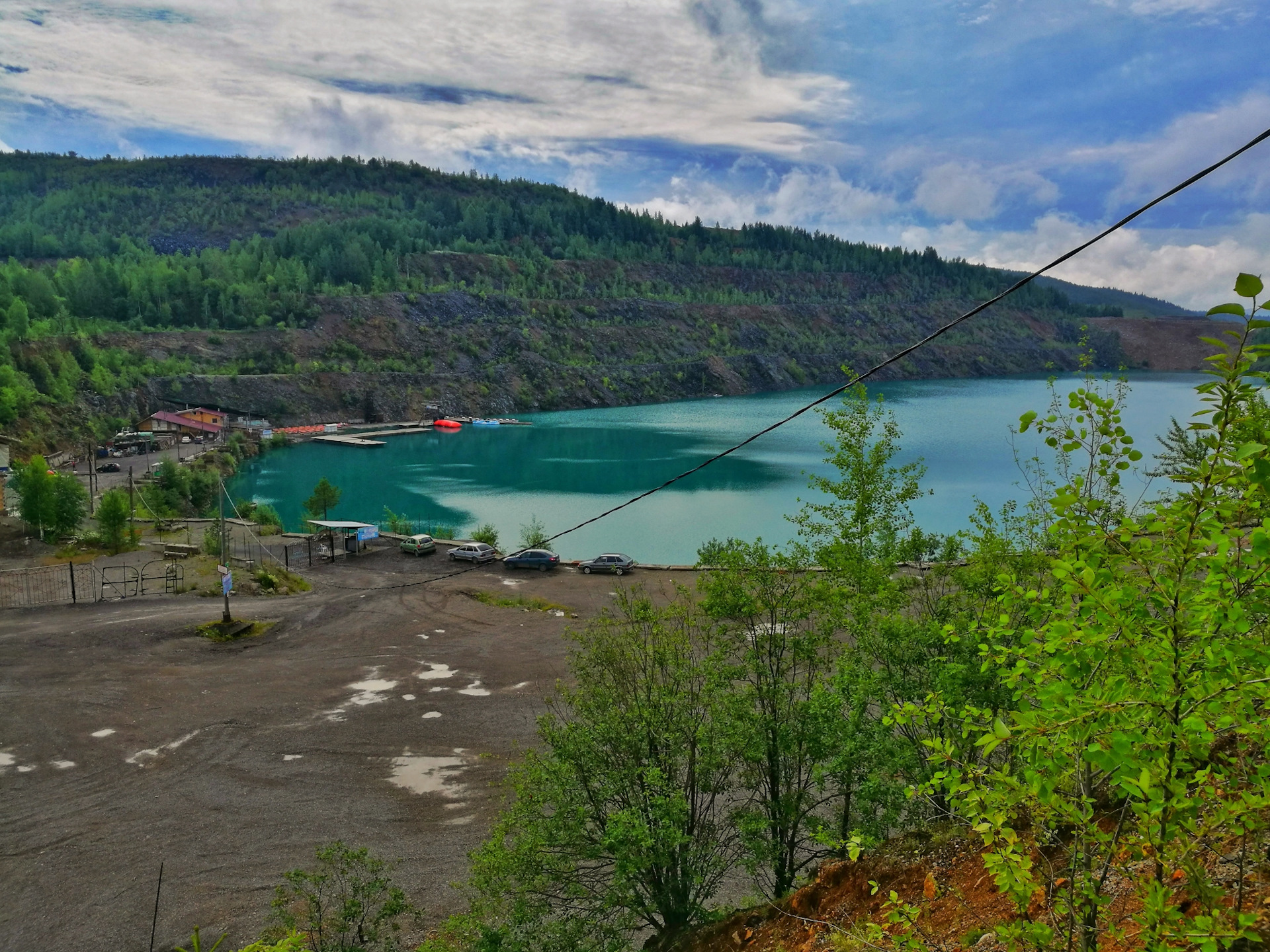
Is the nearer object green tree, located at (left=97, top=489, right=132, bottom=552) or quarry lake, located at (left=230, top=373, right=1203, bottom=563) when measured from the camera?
green tree, located at (left=97, top=489, right=132, bottom=552)

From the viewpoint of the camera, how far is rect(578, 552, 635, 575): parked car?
32688 millimetres

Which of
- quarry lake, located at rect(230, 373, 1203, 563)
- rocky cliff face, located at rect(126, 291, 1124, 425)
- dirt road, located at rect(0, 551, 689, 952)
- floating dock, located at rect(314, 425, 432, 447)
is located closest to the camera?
dirt road, located at rect(0, 551, 689, 952)

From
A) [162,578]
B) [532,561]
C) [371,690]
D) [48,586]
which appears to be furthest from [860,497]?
[48,586]

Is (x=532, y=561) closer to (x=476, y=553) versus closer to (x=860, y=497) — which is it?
(x=476, y=553)

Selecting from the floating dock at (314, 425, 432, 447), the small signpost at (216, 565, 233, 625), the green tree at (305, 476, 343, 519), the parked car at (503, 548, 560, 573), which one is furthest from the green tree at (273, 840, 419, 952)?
the floating dock at (314, 425, 432, 447)

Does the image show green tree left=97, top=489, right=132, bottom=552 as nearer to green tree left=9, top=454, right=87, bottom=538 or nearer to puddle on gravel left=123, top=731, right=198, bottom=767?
green tree left=9, top=454, right=87, bottom=538

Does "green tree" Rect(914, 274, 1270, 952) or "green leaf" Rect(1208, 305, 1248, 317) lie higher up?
"green leaf" Rect(1208, 305, 1248, 317)

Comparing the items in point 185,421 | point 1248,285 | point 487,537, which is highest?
point 185,421

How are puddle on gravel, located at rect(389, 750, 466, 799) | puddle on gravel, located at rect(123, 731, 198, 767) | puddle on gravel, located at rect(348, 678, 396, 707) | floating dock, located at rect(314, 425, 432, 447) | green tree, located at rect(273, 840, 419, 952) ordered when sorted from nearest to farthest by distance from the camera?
green tree, located at rect(273, 840, 419, 952) < puddle on gravel, located at rect(389, 750, 466, 799) < puddle on gravel, located at rect(123, 731, 198, 767) < puddle on gravel, located at rect(348, 678, 396, 707) < floating dock, located at rect(314, 425, 432, 447)

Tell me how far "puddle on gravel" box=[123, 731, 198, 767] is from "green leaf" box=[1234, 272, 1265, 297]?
1875cm

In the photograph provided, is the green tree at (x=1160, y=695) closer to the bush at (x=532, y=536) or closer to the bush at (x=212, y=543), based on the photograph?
the bush at (x=532, y=536)

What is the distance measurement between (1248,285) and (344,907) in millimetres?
10809

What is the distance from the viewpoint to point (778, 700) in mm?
9117

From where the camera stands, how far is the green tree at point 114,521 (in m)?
32.2
